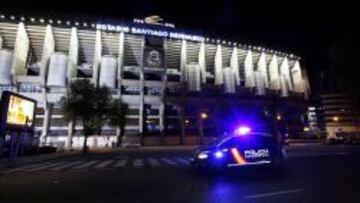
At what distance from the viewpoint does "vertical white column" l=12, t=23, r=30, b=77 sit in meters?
65.7

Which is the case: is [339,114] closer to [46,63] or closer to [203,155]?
[46,63]

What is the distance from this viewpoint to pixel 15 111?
23.7 metres

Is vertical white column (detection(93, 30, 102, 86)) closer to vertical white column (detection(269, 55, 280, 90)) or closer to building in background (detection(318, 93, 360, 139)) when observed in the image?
vertical white column (detection(269, 55, 280, 90))

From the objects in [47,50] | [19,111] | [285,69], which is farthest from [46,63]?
[285,69]

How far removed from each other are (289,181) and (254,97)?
235 ft

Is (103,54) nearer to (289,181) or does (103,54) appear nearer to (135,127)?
(135,127)

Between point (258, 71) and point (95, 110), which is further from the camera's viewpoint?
point (258, 71)

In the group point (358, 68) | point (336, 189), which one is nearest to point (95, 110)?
point (358, 68)

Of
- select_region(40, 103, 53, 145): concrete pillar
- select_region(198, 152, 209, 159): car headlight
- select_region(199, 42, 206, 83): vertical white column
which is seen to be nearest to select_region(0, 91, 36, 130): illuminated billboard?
select_region(198, 152, 209, 159): car headlight

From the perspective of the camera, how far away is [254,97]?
79938 millimetres

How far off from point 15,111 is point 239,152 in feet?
61.1

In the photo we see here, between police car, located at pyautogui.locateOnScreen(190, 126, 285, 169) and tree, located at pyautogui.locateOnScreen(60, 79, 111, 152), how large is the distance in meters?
31.5

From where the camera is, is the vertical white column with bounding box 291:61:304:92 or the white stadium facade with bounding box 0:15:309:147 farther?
the vertical white column with bounding box 291:61:304:92

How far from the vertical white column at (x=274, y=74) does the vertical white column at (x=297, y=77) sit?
7805mm
